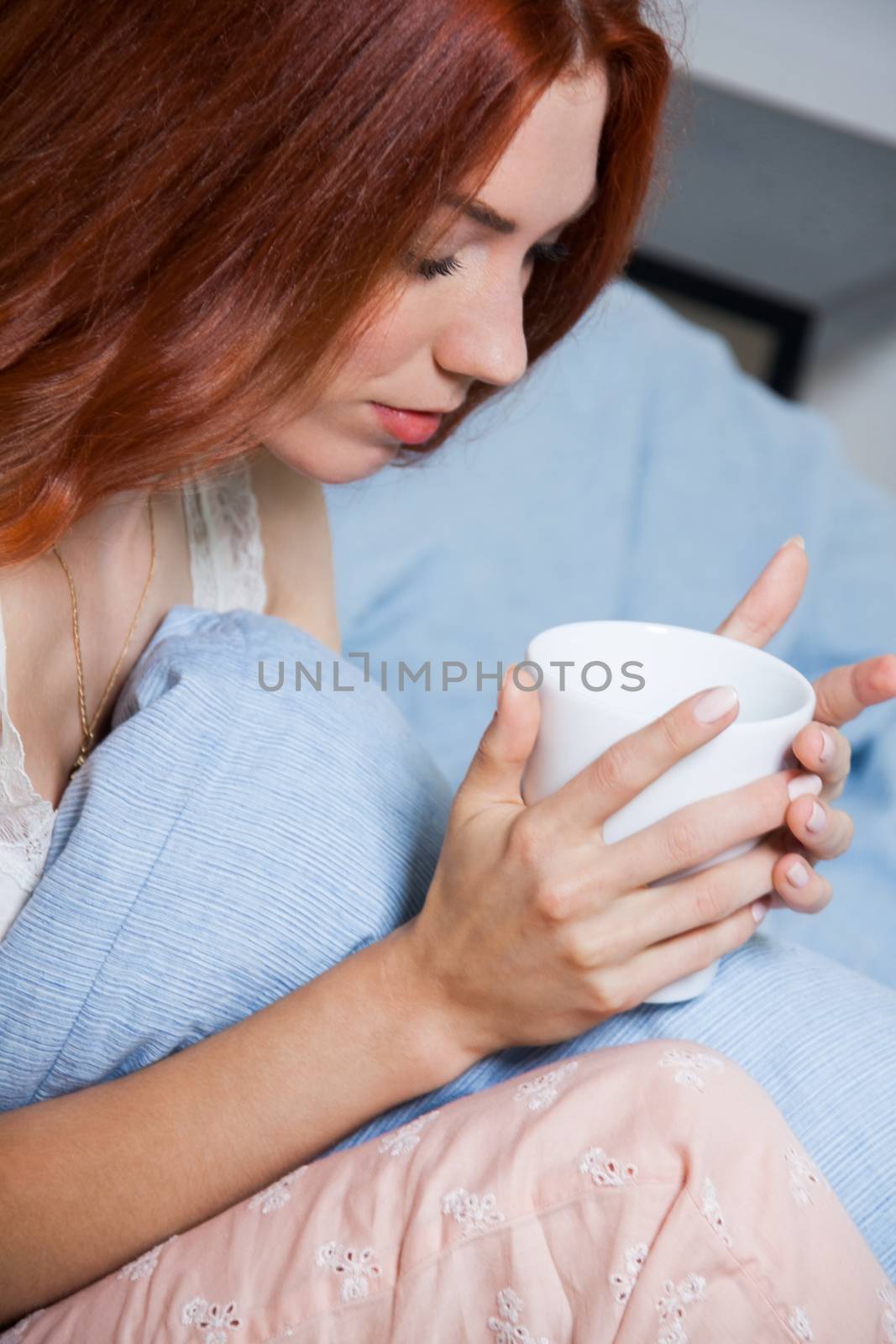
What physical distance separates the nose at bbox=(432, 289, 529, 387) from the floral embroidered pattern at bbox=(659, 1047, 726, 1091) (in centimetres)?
35

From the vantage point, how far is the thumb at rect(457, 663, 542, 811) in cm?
53

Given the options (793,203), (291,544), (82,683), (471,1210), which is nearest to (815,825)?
(471,1210)

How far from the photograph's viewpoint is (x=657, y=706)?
0.63m

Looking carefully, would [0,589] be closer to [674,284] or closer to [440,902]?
[440,902]

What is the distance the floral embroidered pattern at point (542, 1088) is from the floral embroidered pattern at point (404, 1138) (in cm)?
4

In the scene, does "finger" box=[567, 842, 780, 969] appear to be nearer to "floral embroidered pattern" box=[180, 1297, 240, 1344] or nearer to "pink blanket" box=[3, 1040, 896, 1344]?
"pink blanket" box=[3, 1040, 896, 1344]

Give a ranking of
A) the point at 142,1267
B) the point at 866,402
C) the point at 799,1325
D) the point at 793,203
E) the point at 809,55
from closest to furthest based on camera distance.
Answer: the point at 799,1325, the point at 142,1267, the point at 809,55, the point at 793,203, the point at 866,402

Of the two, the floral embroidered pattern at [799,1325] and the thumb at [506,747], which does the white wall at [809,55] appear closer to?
the thumb at [506,747]

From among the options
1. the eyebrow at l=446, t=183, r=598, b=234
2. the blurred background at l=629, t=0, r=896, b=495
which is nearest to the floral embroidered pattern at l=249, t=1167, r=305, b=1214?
the eyebrow at l=446, t=183, r=598, b=234

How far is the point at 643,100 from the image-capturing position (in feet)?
2.36

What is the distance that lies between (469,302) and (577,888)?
1.00 ft

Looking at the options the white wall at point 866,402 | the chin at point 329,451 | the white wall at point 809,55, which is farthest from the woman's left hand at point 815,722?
the white wall at point 866,402

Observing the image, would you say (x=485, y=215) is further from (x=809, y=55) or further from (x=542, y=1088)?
(x=809, y=55)

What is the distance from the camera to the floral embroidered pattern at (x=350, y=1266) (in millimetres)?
507
